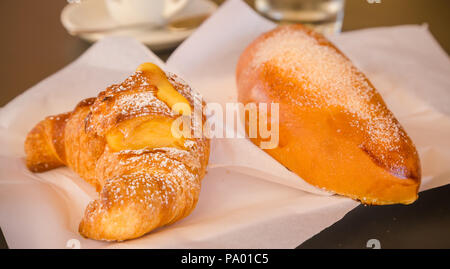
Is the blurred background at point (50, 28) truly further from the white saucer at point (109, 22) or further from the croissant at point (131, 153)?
the croissant at point (131, 153)

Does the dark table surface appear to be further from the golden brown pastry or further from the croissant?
the croissant

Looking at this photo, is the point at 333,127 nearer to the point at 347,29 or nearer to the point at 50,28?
the point at 347,29

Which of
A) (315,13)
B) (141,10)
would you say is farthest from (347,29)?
(141,10)

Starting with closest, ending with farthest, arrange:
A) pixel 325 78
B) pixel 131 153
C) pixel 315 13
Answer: pixel 131 153 < pixel 325 78 < pixel 315 13

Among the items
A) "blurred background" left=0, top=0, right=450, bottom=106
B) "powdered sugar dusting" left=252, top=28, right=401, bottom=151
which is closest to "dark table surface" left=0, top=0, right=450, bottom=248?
"blurred background" left=0, top=0, right=450, bottom=106

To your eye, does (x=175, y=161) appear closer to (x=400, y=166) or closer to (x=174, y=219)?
(x=174, y=219)

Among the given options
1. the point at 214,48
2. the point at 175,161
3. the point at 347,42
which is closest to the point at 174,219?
the point at 175,161
